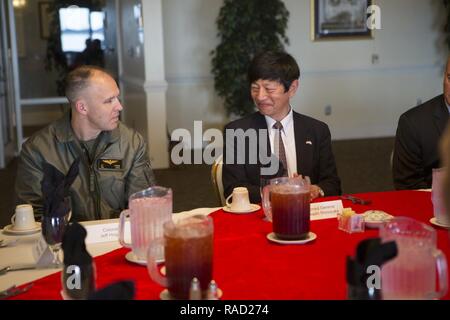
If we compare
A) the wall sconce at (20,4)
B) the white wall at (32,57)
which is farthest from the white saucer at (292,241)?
the wall sconce at (20,4)

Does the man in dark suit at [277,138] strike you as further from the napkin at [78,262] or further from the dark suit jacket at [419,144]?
the napkin at [78,262]

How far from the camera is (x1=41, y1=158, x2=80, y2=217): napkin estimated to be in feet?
6.11

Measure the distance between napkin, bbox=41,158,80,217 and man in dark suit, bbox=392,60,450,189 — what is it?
1.72m

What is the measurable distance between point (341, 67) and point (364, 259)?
746 centimetres

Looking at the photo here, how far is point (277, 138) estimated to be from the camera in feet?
9.99

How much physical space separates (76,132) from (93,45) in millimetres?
5852

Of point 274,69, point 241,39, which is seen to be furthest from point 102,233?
point 241,39

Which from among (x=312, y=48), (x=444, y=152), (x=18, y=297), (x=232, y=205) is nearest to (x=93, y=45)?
(x=312, y=48)

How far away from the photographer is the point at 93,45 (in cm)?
832

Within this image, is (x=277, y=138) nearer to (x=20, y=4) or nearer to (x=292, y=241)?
(x=292, y=241)

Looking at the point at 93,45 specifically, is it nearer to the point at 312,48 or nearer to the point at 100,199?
the point at 312,48

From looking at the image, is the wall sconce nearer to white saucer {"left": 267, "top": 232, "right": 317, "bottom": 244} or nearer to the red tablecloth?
the red tablecloth

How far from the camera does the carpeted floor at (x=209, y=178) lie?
223 inches

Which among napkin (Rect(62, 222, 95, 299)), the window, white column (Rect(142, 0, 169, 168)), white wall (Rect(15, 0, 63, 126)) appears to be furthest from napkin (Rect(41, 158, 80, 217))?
white wall (Rect(15, 0, 63, 126))
